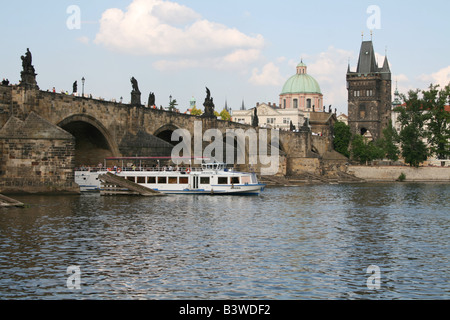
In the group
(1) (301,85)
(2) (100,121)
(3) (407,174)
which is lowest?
(3) (407,174)

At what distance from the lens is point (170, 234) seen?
87.2 feet

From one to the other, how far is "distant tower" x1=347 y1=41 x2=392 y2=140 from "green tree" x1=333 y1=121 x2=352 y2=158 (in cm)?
1853

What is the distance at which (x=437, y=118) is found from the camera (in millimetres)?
95000

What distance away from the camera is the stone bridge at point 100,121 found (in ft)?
138

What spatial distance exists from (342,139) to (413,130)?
26.3 meters

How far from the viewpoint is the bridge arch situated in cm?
5012

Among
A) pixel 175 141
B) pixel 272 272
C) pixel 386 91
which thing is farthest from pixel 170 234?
pixel 386 91

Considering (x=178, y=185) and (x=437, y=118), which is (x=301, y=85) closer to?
(x=437, y=118)

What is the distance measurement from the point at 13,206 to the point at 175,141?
33221 mm

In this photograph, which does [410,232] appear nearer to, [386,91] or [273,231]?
[273,231]

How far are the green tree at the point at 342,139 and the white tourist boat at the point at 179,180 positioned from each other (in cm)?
7011

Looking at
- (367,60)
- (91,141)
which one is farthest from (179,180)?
(367,60)

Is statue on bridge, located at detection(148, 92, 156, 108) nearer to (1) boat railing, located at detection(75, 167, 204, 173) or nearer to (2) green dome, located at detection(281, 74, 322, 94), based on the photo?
(1) boat railing, located at detection(75, 167, 204, 173)

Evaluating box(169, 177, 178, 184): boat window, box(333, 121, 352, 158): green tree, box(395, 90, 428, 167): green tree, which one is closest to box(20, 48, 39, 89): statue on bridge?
box(169, 177, 178, 184): boat window
